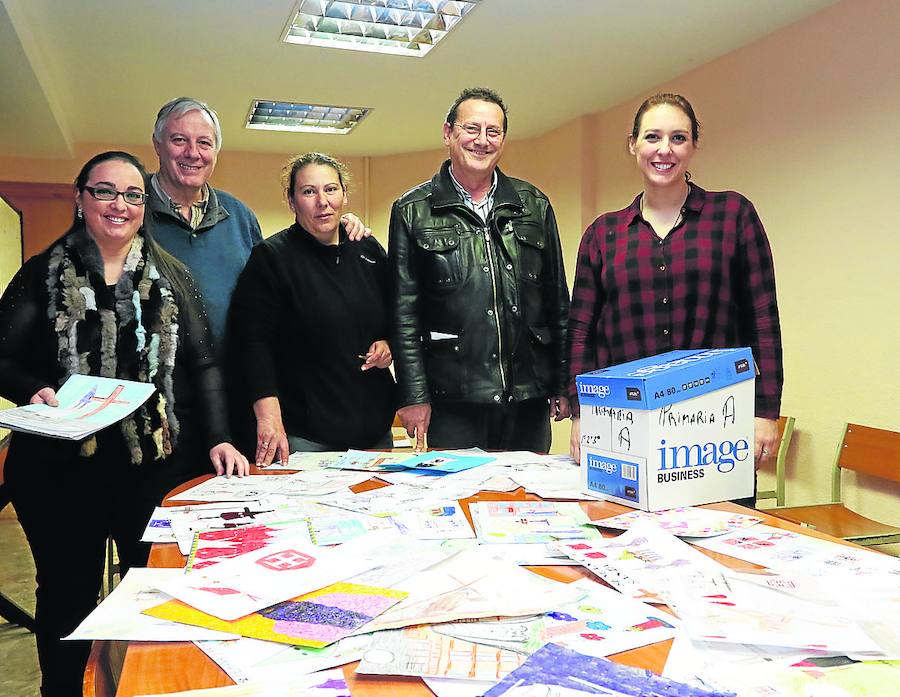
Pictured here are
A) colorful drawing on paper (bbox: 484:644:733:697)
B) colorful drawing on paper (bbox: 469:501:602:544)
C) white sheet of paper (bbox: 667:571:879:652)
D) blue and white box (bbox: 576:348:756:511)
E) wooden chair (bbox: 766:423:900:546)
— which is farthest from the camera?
wooden chair (bbox: 766:423:900:546)

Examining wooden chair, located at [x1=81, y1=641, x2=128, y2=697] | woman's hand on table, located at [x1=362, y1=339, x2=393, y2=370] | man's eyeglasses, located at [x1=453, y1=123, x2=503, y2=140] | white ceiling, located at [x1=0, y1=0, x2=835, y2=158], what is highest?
white ceiling, located at [x1=0, y1=0, x2=835, y2=158]

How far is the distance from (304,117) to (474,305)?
12.9 ft

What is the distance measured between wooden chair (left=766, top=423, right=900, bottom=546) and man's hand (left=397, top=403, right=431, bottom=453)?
1.42 m

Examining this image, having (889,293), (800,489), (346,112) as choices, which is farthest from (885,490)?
(346,112)

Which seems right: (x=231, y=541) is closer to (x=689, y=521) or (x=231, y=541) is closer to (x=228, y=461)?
(x=228, y=461)

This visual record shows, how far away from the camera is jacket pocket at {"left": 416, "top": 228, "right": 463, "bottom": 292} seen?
2.11 metres

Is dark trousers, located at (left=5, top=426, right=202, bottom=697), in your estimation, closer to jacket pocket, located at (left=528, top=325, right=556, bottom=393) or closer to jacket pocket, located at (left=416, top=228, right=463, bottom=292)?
jacket pocket, located at (left=416, top=228, right=463, bottom=292)

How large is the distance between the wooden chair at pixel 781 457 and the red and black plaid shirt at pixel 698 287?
1853 mm

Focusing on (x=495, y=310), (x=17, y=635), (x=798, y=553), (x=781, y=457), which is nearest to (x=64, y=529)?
(x=495, y=310)

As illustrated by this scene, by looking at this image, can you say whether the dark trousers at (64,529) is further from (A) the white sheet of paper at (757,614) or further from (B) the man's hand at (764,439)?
(B) the man's hand at (764,439)

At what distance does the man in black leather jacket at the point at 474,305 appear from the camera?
2100 millimetres

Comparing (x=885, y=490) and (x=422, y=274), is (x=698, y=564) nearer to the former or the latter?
(x=422, y=274)

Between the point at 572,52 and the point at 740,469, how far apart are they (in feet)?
10.1

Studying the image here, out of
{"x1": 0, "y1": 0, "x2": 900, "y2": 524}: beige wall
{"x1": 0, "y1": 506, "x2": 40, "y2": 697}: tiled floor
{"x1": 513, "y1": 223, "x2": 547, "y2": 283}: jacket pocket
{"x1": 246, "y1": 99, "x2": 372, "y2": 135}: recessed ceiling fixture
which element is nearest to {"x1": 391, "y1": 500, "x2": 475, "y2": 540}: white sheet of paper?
{"x1": 513, "y1": 223, "x2": 547, "y2": 283}: jacket pocket
